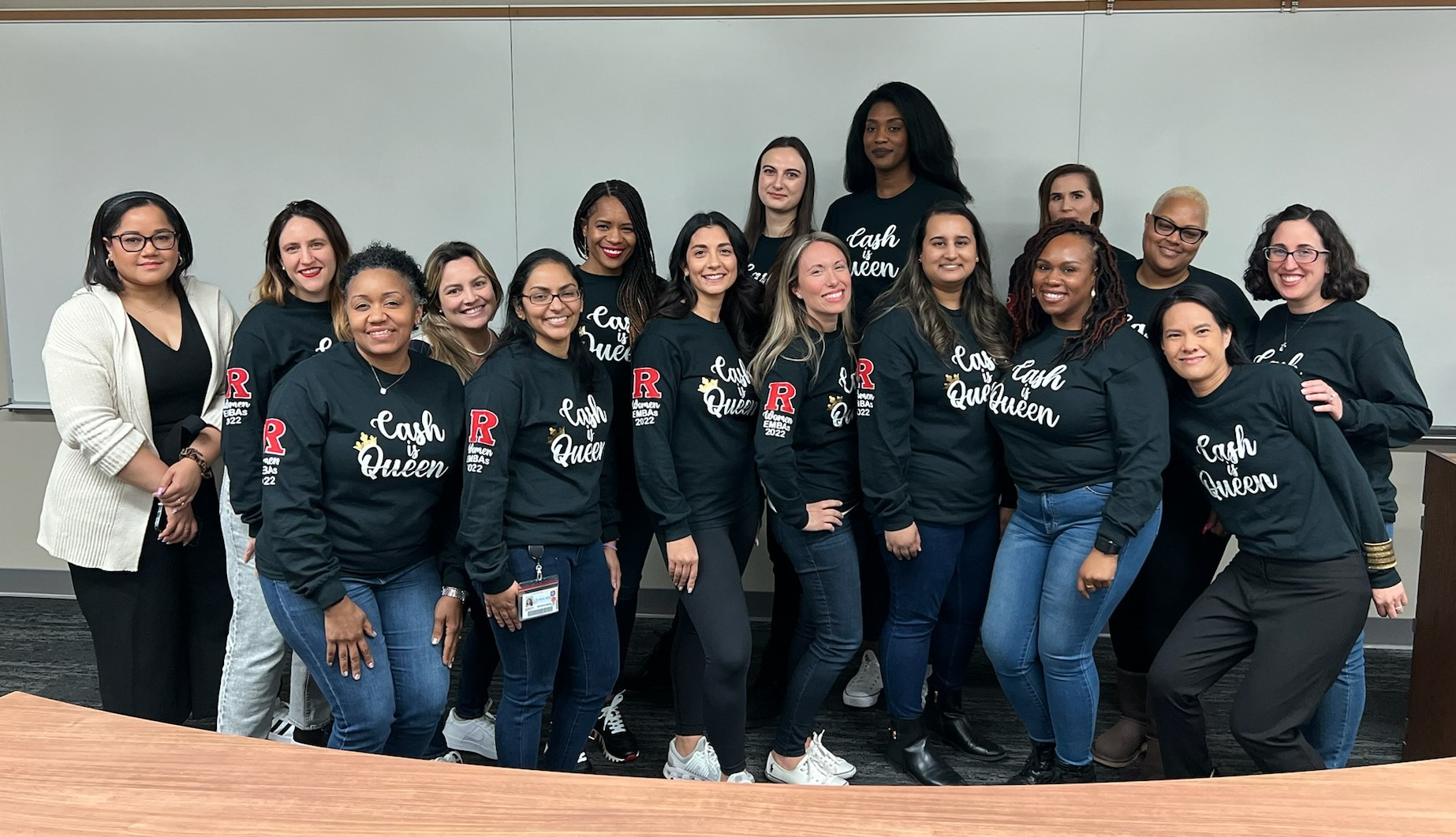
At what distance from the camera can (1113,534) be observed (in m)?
2.43

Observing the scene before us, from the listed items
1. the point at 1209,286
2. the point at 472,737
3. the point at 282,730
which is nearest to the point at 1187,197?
the point at 1209,286

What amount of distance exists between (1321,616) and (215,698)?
8.89ft

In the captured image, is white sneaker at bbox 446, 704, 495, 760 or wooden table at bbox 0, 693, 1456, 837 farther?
white sneaker at bbox 446, 704, 495, 760

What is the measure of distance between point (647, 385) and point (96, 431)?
132 cm

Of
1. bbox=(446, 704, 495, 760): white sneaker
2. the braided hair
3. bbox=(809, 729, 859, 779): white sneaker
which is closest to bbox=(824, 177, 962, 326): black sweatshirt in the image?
the braided hair

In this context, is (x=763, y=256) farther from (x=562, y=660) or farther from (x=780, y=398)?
(x=562, y=660)

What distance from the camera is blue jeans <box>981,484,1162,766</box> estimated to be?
252 centimetres

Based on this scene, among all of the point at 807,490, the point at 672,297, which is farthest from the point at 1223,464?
the point at 672,297

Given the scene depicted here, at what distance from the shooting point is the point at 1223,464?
7.82 ft

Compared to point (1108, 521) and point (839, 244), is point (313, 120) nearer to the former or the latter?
point (839, 244)

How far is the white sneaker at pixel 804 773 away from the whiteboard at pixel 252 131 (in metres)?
2.24

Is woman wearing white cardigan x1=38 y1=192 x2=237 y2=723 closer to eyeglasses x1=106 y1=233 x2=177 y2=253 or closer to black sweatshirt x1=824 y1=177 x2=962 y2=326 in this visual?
eyeglasses x1=106 y1=233 x2=177 y2=253

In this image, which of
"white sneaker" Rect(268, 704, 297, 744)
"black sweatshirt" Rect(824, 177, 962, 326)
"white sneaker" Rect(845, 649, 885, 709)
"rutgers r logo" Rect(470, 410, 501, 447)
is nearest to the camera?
"rutgers r logo" Rect(470, 410, 501, 447)

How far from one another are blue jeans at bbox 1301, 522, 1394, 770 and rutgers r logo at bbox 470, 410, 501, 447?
2080mm
